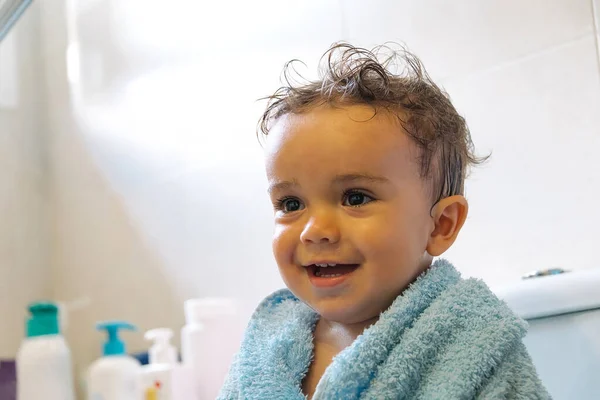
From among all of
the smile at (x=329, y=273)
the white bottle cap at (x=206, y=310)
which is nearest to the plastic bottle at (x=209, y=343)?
the white bottle cap at (x=206, y=310)

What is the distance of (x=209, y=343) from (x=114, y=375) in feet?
0.55

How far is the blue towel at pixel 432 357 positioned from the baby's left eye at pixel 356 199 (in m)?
0.10

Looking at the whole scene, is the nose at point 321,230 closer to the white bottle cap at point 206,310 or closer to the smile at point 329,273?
the smile at point 329,273

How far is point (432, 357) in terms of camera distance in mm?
666

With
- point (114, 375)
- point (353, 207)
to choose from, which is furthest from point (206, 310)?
point (353, 207)

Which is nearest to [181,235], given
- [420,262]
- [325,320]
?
[325,320]

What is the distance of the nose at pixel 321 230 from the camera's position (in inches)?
27.5

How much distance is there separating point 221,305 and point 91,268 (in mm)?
677

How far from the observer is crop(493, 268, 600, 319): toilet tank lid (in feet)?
2.45

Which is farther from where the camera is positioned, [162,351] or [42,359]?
[162,351]

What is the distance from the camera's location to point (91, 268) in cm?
180

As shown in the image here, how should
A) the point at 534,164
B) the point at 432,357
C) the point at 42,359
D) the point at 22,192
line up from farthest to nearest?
1. the point at 22,192
2. the point at 42,359
3. the point at 534,164
4. the point at 432,357

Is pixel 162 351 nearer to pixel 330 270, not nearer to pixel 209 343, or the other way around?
pixel 209 343

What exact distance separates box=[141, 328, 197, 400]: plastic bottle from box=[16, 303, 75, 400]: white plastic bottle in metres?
0.13
